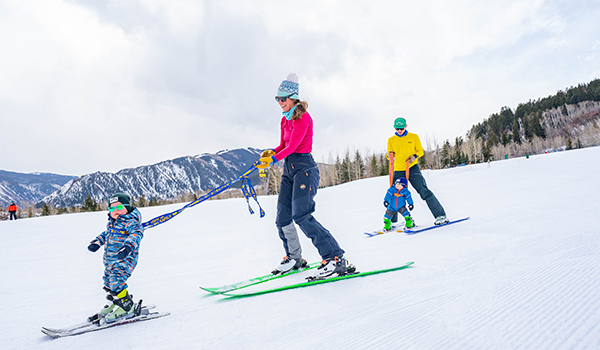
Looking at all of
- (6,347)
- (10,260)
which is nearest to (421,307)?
(6,347)

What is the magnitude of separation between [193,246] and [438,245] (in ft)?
16.3

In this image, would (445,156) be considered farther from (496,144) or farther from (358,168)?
(496,144)

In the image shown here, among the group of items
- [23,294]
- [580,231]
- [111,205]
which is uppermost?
[111,205]

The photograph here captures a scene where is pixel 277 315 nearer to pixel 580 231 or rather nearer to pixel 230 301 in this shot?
pixel 230 301

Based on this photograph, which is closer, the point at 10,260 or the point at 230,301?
the point at 230,301

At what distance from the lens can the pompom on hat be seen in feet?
10.6

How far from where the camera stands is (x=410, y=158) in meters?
5.46

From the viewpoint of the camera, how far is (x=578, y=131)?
9588 cm

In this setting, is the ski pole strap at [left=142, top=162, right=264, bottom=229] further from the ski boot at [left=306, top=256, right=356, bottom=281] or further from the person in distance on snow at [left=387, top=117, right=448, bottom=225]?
the person in distance on snow at [left=387, top=117, right=448, bottom=225]

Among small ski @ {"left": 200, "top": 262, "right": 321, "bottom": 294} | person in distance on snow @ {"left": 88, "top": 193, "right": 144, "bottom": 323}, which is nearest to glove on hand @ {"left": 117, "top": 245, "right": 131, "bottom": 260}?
person in distance on snow @ {"left": 88, "top": 193, "right": 144, "bottom": 323}

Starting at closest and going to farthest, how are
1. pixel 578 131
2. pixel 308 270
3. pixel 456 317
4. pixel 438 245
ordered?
1. pixel 456 317
2. pixel 308 270
3. pixel 438 245
4. pixel 578 131

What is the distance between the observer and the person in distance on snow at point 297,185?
304 centimetres

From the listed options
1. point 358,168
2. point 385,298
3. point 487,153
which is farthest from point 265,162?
point 487,153

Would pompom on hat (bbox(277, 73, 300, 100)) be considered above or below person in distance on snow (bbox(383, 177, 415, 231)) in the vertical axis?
above
